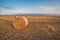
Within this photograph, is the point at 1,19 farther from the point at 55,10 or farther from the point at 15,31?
the point at 55,10

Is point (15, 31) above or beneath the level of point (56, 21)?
beneath

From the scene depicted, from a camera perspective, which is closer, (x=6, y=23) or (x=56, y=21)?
(x=56, y=21)

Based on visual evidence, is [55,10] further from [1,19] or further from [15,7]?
[1,19]

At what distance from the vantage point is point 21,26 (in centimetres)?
188

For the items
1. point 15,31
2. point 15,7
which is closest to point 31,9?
point 15,7

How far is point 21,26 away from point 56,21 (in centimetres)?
48

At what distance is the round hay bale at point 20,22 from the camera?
1.85 meters

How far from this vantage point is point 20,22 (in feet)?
6.15

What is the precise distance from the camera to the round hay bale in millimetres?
1850

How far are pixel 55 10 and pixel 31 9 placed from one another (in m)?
0.32

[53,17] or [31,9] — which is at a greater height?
[31,9]

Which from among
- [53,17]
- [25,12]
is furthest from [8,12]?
[53,17]

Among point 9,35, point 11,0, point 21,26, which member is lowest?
point 9,35

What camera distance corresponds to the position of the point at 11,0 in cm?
187
